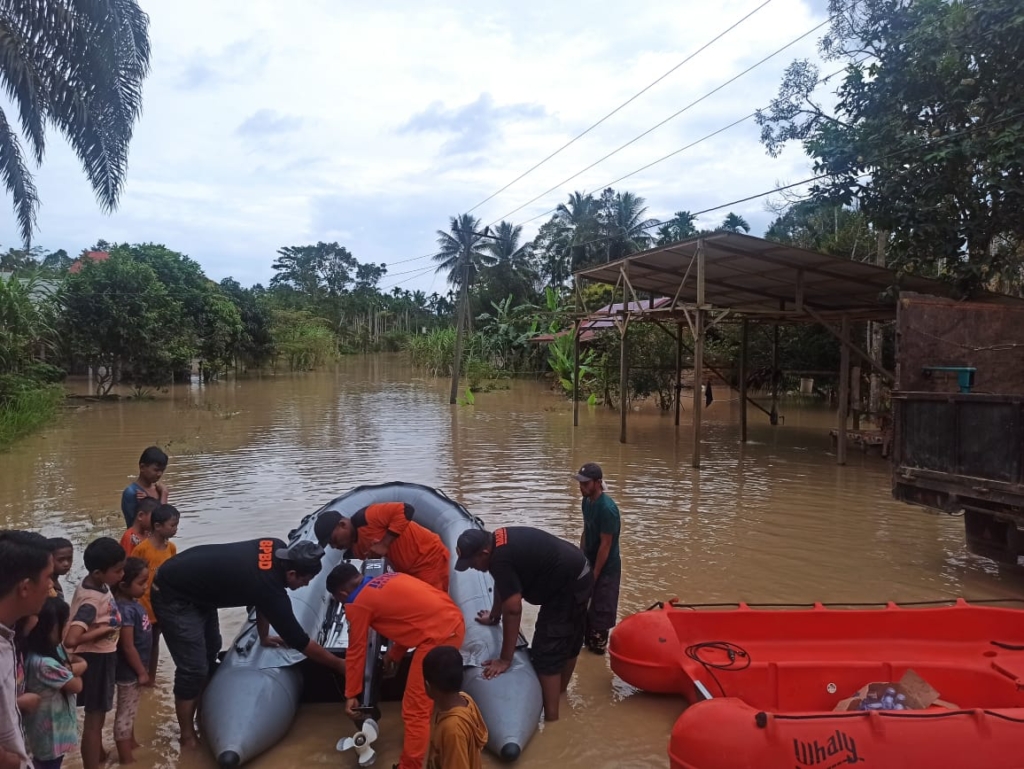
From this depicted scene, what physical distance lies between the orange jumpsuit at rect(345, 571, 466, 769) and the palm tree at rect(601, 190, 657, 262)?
3749cm

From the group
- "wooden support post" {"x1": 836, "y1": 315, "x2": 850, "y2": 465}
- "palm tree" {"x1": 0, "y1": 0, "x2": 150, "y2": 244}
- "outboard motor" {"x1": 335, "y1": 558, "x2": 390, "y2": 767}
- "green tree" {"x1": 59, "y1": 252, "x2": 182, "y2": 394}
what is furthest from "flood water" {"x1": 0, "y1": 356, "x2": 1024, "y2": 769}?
"palm tree" {"x1": 0, "y1": 0, "x2": 150, "y2": 244}

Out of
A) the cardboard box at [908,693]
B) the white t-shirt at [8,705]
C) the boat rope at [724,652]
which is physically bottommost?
the cardboard box at [908,693]

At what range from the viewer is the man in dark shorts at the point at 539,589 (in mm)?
3980

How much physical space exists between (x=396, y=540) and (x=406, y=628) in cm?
87

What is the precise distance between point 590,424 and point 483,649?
1456 centimetres

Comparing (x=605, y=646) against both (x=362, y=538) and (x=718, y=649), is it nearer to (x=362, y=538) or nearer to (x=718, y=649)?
(x=718, y=649)

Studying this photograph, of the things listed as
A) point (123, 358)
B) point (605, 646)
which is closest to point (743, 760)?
point (605, 646)

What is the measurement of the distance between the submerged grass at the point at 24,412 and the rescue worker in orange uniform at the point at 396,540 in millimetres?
11206

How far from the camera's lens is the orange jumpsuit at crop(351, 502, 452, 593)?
4.42 metres

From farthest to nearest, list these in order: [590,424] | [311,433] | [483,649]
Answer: [590,424] → [311,433] → [483,649]

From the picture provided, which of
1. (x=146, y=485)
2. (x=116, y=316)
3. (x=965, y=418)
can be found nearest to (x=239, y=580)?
(x=146, y=485)

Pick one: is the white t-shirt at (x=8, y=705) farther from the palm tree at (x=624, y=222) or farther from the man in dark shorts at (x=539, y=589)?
the palm tree at (x=624, y=222)

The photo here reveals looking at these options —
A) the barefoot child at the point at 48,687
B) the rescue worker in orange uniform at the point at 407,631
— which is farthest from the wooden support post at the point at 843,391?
the barefoot child at the point at 48,687

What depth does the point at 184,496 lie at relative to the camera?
10.0 m
